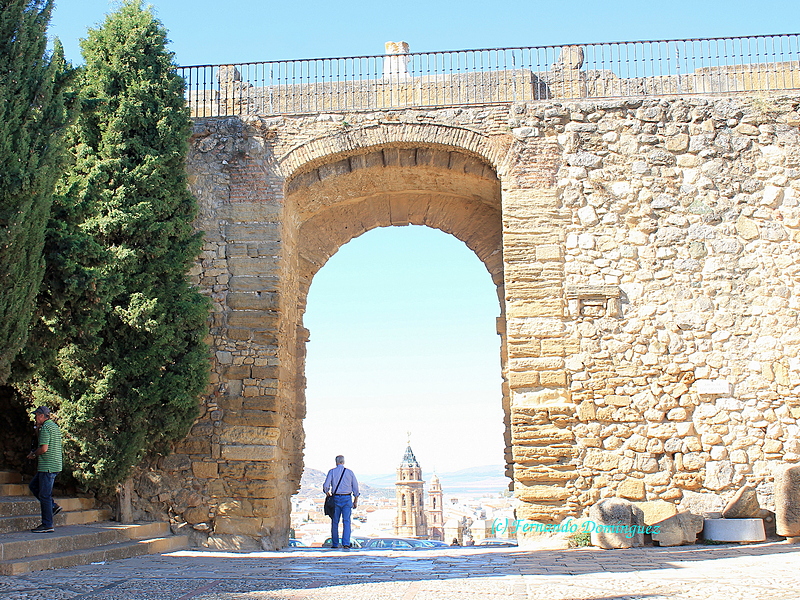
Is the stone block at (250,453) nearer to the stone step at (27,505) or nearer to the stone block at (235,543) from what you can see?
the stone block at (235,543)

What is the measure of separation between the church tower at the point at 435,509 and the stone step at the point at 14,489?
57.8 m

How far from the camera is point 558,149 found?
9.15 metres

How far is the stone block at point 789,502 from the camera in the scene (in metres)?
7.43

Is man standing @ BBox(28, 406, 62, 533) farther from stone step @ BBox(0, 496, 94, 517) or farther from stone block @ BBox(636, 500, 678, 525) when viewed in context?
stone block @ BBox(636, 500, 678, 525)

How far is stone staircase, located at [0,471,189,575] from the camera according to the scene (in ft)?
18.9

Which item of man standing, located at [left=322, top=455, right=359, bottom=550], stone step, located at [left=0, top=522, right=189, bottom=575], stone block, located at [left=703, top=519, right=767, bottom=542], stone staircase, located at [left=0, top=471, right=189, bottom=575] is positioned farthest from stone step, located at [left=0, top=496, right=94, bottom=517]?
stone block, located at [left=703, top=519, right=767, bottom=542]

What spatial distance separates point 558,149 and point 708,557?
4.65 metres

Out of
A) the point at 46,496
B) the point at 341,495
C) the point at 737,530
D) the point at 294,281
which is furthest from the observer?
the point at 294,281

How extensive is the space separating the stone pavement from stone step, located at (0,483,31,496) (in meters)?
1.60

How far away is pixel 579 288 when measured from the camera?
8.72 meters

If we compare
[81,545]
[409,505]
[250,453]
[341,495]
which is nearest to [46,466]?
[81,545]

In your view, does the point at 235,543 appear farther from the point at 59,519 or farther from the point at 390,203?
the point at 390,203

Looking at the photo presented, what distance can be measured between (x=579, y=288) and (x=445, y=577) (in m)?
4.14

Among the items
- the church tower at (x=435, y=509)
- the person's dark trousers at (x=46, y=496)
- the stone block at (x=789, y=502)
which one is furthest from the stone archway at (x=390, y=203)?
the church tower at (x=435, y=509)
